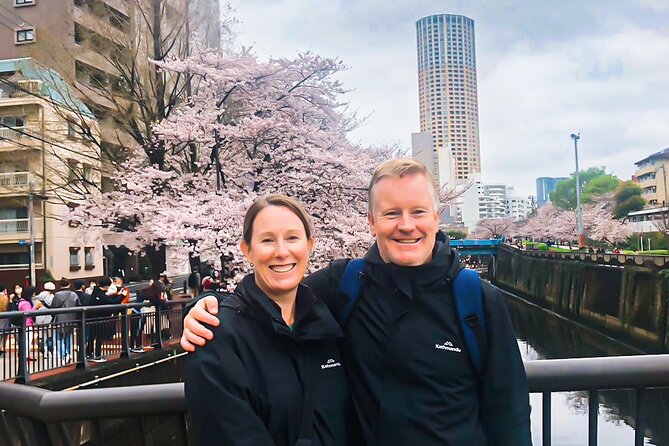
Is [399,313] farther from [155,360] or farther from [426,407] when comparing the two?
[155,360]

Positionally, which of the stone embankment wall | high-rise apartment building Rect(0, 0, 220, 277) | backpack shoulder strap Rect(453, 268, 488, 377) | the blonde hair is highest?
high-rise apartment building Rect(0, 0, 220, 277)

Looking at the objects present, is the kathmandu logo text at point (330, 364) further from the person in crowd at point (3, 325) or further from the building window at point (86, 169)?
the building window at point (86, 169)

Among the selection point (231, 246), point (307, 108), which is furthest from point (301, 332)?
point (307, 108)

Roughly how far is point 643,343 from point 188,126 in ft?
60.5

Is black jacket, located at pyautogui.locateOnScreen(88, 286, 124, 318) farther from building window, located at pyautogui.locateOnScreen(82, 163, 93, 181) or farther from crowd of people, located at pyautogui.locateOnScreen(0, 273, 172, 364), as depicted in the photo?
building window, located at pyautogui.locateOnScreen(82, 163, 93, 181)

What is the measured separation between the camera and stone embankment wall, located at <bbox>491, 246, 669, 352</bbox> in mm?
20172

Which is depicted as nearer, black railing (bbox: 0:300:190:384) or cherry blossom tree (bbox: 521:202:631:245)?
black railing (bbox: 0:300:190:384)

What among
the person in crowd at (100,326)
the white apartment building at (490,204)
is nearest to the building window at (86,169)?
the person in crowd at (100,326)

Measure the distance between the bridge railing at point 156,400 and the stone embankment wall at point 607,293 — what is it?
761 inches

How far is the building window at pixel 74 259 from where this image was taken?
3164 centimetres

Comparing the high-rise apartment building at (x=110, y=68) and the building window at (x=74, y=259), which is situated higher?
the high-rise apartment building at (x=110, y=68)

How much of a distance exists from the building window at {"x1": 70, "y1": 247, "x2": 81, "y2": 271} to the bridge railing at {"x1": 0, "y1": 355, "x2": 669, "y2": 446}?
3269cm

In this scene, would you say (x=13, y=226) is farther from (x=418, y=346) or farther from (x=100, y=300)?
(x=418, y=346)

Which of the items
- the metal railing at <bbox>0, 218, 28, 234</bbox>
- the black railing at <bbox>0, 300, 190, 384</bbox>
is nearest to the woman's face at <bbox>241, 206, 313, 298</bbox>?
the black railing at <bbox>0, 300, 190, 384</bbox>
